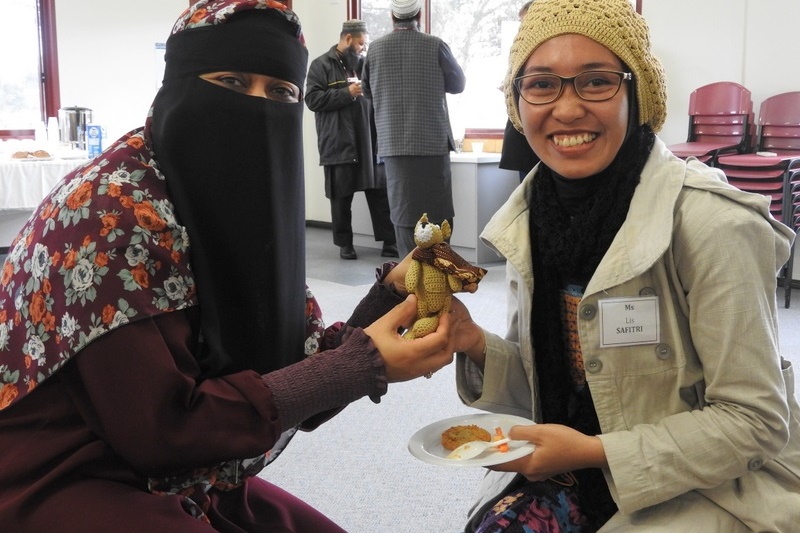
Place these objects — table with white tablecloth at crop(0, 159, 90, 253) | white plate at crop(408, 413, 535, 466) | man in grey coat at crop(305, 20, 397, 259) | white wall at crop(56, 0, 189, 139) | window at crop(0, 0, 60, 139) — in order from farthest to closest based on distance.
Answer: white wall at crop(56, 0, 189, 139), window at crop(0, 0, 60, 139), man in grey coat at crop(305, 20, 397, 259), table with white tablecloth at crop(0, 159, 90, 253), white plate at crop(408, 413, 535, 466)

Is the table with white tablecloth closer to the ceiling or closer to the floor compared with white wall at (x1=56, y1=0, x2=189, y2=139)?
closer to the floor

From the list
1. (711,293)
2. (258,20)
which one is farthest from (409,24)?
(711,293)

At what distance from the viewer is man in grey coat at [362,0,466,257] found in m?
5.12

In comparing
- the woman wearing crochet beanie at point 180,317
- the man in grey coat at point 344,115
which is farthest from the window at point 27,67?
the woman wearing crochet beanie at point 180,317

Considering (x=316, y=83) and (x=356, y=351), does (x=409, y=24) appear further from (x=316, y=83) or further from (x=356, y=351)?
(x=356, y=351)

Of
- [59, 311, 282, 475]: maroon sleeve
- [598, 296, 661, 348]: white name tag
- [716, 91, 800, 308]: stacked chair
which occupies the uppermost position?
[716, 91, 800, 308]: stacked chair

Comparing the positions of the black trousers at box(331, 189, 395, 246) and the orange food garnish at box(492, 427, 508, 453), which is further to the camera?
the black trousers at box(331, 189, 395, 246)

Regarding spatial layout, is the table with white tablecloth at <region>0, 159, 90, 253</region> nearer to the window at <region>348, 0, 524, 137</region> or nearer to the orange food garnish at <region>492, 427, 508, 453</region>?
the window at <region>348, 0, 524, 137</region>

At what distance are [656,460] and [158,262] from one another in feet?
2.79

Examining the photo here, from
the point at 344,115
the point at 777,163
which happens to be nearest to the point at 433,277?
the point at 777,163

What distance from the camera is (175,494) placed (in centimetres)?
129

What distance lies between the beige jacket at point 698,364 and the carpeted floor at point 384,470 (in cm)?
115

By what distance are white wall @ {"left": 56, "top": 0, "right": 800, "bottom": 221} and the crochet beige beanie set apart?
428cm

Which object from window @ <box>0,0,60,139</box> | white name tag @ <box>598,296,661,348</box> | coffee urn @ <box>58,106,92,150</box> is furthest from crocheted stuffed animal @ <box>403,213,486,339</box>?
window @ <box>0,0,60,139</box>
